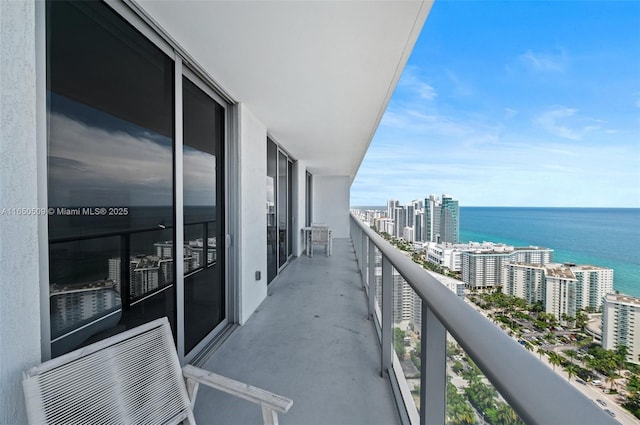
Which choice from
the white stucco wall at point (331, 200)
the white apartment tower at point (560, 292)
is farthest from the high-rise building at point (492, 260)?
the white stucco wall at point (331, 200)

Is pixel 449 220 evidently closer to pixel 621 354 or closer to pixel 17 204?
pixel 621 354

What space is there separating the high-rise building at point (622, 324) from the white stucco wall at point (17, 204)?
1.72 m

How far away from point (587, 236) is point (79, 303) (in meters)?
2.11

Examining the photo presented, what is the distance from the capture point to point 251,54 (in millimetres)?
2072

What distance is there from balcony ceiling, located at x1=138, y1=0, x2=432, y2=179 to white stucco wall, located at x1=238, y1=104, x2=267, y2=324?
1.08ft

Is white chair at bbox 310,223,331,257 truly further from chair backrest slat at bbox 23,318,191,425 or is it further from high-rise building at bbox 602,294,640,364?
high-rise building at bbox 602,294,640,364

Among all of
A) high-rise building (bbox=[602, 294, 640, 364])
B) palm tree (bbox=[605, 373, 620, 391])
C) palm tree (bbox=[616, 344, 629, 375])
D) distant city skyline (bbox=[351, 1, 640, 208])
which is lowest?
palm tree (bbox=[605, 373, 620, 391])

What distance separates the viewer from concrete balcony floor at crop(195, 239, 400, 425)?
5.69 ft

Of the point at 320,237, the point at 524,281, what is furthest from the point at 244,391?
the point at 320,237

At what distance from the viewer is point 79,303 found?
1.29 metres

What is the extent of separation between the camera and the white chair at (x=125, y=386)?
987 millimetres

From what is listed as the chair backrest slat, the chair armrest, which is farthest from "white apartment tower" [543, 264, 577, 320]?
the chair backrest slat

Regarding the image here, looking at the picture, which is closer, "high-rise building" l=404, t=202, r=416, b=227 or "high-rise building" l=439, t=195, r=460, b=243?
"high-rise building" l=439, t=195, r=460, b=243

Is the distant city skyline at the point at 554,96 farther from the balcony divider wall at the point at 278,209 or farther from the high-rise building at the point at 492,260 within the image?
the balcony divider wall at the point at 278,209
